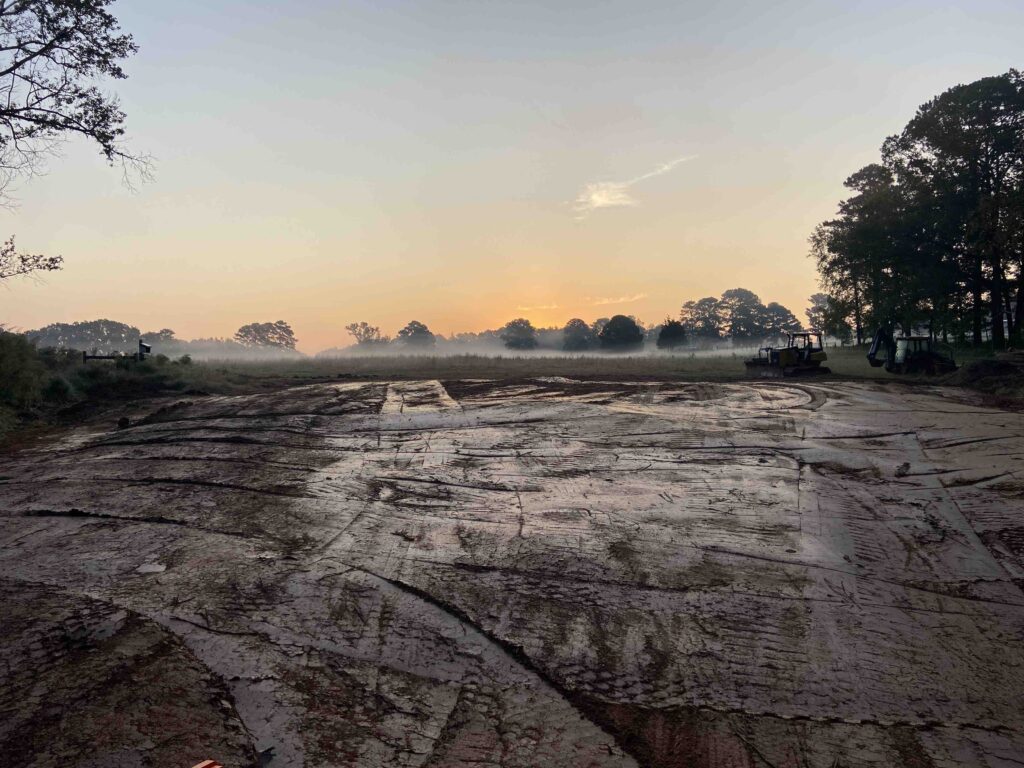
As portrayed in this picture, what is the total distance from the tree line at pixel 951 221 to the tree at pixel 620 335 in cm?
4781

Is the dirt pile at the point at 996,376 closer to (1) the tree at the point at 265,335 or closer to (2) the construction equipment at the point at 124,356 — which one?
(2) the construction equipment at the point at 124,356

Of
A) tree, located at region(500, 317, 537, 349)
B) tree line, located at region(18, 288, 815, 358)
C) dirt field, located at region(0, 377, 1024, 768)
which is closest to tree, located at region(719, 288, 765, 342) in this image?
tree line, located at region(18, 288, 815, 358)

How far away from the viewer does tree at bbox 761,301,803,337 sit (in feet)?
342

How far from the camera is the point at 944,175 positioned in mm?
28047

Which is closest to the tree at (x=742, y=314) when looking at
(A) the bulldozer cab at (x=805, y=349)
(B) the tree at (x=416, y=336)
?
(B) the tree at (x=416, y=336)

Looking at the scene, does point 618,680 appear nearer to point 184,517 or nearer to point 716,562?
point 716,562

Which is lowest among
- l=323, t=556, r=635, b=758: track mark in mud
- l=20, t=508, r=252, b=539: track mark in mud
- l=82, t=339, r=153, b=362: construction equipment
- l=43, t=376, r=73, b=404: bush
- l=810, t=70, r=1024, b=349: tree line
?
l=323, t=556, r=635, b=758: track mark in mud

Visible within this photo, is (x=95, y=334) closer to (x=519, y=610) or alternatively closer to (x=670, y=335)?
(x=670, y=335)

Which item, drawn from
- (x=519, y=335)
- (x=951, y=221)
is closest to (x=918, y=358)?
(x=951, y=221)

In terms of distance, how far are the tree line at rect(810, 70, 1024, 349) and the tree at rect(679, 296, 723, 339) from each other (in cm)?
7259

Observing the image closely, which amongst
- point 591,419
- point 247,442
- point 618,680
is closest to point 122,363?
point 247,442

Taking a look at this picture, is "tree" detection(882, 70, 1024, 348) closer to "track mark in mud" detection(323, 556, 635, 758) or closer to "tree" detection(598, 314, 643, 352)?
"track mark in mud" detection(323, 556, 635, 758)

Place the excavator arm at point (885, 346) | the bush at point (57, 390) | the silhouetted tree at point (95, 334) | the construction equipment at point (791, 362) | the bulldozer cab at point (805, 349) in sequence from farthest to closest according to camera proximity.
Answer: the silhouetted tree at point (95, 334), the excavator arm at point (885, 346), the bulldozer cab at point (805, 349), the construction equipment at point (791, 362), the bush at point (57, 390)

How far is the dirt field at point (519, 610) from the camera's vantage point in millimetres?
2752
